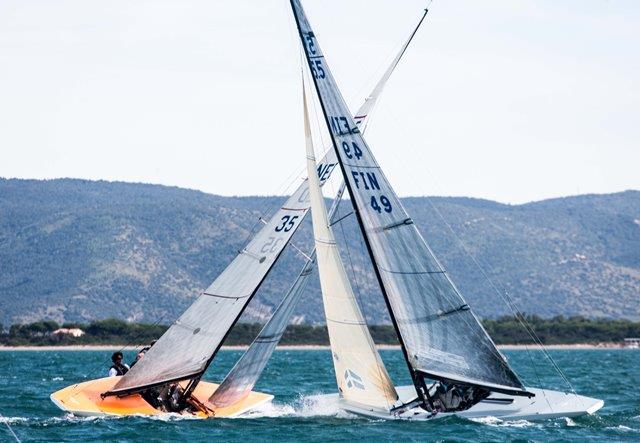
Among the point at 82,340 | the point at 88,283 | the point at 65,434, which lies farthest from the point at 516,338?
the point at 65,434

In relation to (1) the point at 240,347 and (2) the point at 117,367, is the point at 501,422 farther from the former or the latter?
(1) the point at 240,347

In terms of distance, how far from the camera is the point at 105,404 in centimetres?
2881

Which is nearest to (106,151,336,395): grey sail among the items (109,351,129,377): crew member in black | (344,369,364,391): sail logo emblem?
(109,351,129,377): crew member in black

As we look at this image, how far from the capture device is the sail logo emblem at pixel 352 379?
92.2 ft

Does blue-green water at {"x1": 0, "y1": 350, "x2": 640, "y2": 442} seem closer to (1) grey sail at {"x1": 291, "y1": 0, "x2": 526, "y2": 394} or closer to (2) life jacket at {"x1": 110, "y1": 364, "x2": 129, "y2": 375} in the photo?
(1) grey sail at {"x1": 291, "y1": 0, "x2": 526, "y2": 394}

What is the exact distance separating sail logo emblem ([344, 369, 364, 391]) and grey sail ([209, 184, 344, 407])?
282cm

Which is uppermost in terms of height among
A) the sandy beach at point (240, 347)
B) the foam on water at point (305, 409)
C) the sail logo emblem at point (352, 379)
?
the sail logo emblem at point (352, 379)

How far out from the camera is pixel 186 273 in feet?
638

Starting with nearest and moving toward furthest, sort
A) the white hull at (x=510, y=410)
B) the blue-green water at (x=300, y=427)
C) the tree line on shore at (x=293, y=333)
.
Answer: the blue-green water at (x=300, y=427) < the white hull at (x=510, y=410) < the tree line on shore at (x=293, y=333)

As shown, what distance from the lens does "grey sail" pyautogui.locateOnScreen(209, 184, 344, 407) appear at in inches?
1190

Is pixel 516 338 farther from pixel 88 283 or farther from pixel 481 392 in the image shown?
pixel 481 392

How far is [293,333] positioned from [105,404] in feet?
305

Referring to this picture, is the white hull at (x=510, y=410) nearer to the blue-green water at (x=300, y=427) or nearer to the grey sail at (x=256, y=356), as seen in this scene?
the blue-green water at (x=300, y=427)

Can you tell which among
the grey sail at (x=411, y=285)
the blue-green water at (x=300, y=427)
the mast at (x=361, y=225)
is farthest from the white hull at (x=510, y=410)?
the grey sail at (x=411, y=285)
